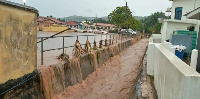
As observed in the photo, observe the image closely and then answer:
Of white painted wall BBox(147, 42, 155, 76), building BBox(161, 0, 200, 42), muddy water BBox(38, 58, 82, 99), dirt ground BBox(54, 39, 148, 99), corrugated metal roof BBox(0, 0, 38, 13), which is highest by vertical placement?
building BBox(161, 0, 200, 42)

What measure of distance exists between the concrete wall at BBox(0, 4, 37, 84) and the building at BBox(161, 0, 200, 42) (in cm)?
1507

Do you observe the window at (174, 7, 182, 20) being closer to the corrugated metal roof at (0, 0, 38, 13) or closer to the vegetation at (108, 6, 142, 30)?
the corrugated metal roof at (0, 0, 38, 13)

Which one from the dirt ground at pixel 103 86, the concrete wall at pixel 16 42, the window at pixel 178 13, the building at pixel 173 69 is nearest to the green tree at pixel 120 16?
the window at pixel 178 13

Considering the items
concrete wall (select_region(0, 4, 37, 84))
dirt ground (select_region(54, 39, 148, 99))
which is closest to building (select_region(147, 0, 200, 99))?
dirt ground (select_region(54, 39, 148, 99))

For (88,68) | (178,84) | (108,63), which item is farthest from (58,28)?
(178,84)

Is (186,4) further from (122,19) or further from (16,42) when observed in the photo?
(122,19)

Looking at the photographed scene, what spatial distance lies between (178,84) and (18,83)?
13.2 feet

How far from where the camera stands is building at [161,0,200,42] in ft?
56.4

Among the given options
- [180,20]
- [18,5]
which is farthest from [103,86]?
[180,20]

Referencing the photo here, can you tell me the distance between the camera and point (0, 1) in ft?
13.0

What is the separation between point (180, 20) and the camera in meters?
17.3

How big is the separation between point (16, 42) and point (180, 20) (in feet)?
53.8

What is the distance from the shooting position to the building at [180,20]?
17188 mm

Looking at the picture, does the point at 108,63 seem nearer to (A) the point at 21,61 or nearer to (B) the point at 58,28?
(A) the point at 21,61
